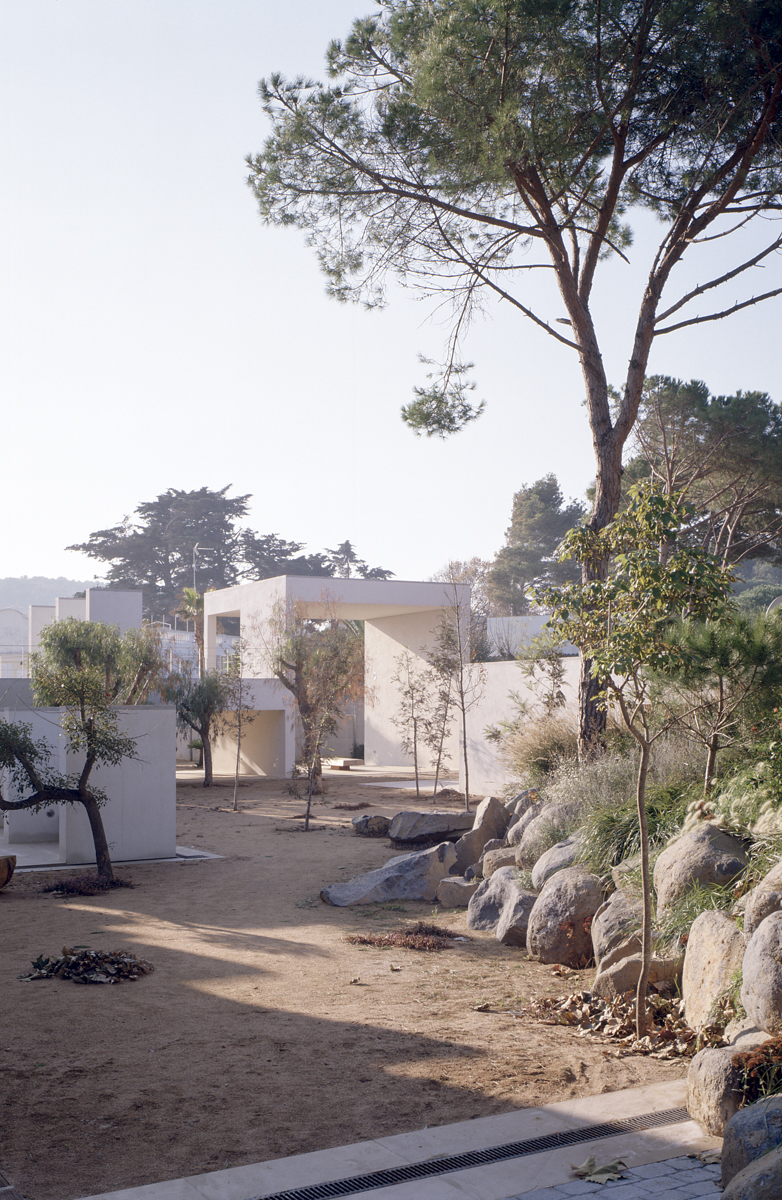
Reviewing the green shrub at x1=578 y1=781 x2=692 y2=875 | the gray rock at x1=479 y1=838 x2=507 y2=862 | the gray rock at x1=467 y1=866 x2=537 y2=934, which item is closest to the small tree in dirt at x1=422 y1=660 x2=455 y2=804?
the gray rock at x1=479 y1=838 x2=507 y2=862

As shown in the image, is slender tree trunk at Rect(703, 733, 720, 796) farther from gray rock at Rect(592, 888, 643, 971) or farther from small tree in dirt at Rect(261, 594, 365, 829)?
small tree in dirt at Rect(261, 594, 365, 829)

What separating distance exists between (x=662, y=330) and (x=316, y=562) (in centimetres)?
4030

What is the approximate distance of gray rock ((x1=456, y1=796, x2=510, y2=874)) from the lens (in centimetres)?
1063

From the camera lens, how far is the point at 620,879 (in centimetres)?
700

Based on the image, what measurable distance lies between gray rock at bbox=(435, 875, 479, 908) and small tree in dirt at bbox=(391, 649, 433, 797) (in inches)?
387

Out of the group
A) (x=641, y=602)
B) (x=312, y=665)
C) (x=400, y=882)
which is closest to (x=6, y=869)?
(x=400, y=882)

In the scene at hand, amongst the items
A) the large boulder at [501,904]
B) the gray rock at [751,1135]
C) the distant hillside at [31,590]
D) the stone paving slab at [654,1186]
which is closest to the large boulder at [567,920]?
the large boulder at [501,904]

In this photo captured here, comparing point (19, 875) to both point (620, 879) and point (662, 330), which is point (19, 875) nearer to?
point (620, 879)

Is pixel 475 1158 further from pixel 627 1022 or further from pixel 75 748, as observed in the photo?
pixel 75 748

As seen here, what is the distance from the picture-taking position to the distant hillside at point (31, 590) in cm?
13000

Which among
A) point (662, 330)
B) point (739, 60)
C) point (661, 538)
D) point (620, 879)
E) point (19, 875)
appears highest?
point (739, 60)

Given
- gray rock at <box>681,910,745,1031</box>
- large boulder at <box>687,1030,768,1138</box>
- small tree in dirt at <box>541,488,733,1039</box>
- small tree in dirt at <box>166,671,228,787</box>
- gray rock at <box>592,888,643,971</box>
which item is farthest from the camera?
small tree in dirt at <box>166,671,228,787</box>

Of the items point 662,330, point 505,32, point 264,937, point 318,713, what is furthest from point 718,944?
point 318,713

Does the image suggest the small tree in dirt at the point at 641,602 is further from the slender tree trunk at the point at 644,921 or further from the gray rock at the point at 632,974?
the gray rock at the point at 632,974
